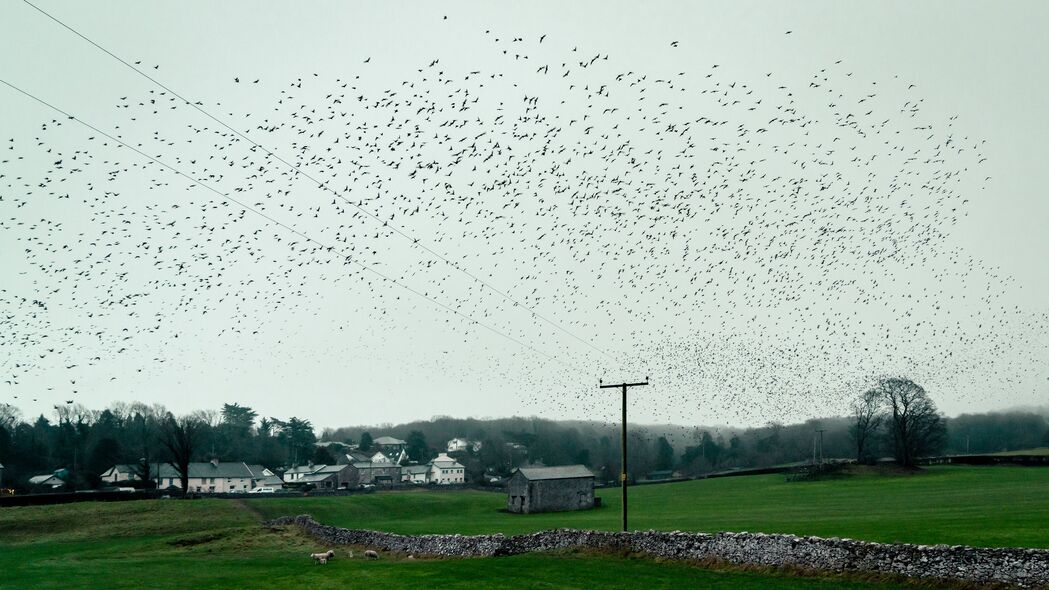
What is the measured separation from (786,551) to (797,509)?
1244 inches

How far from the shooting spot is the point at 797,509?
202ft

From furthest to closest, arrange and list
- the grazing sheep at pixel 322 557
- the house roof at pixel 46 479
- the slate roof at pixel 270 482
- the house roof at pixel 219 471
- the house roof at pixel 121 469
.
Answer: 1. the slate roof at pixel 270 482
2. the house roof at pixel 219 471
3. the house roof at pixel 121 469
4. the house roof at pixel 46 479
5. the grazing sheep at pixel 322 557

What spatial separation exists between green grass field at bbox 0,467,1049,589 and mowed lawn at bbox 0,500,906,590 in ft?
0.30

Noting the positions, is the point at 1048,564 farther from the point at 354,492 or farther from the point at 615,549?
the point at 354,492

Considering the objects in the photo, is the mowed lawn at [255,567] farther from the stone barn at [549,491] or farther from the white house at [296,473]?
the white house at [296,473]

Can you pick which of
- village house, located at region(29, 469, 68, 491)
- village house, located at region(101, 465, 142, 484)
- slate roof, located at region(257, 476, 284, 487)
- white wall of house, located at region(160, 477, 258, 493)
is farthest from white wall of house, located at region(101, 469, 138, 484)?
slate roof, located at region(257, 476, 284, 487)

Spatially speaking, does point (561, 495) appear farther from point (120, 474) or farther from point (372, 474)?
point (120, 474)

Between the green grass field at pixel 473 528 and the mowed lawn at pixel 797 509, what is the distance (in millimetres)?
184

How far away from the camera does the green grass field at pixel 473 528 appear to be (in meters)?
33.8

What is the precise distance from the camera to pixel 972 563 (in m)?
26.5

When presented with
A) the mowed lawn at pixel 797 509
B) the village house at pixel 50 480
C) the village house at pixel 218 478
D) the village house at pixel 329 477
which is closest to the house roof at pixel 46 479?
the village house at pixel 50 480

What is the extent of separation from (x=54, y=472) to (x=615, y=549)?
443ft

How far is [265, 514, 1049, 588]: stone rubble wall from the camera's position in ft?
85.1

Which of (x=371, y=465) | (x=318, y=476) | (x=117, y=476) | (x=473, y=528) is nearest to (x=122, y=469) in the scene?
(x=117, y=476)
